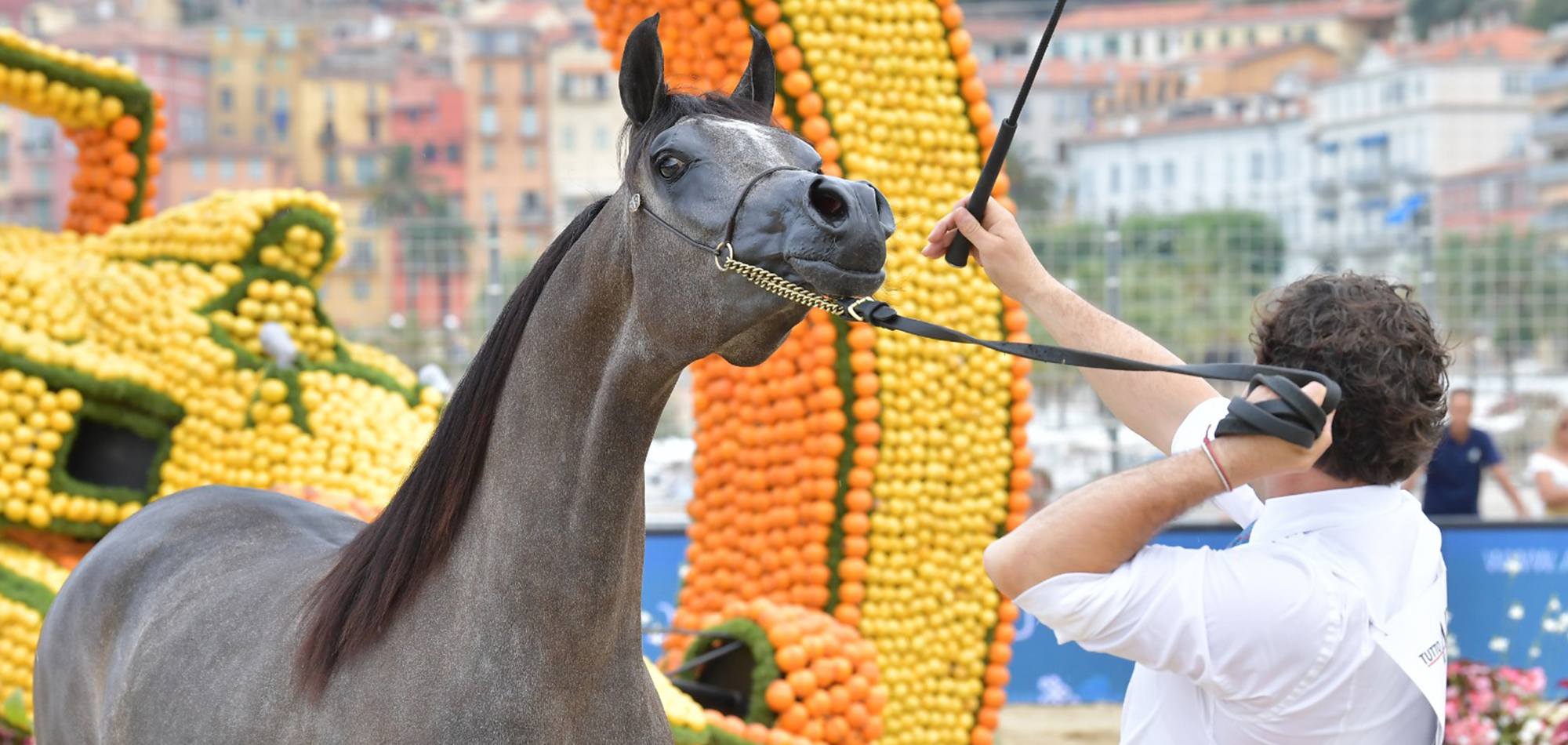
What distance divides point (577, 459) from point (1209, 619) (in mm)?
897

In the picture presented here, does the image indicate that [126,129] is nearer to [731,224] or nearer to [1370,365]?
[731,224]

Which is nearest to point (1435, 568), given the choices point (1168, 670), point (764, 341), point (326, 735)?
point (1168, 670)

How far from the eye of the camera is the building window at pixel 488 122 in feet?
210

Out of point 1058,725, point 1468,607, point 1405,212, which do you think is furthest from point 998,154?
point 1405,212

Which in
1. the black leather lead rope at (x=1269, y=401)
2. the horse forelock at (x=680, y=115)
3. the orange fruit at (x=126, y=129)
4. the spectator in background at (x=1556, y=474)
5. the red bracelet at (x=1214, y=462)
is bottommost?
the spectator in background at (x=1556, y=474)

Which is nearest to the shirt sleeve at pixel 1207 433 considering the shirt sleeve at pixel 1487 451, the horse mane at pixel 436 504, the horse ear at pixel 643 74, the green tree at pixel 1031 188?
the horse mane at pixel 436 504

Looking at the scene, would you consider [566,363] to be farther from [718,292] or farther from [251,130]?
[251,130]

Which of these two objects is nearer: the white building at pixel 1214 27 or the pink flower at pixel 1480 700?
the pink flower at pixel 1480 700

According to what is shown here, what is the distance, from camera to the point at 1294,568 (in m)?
1.96

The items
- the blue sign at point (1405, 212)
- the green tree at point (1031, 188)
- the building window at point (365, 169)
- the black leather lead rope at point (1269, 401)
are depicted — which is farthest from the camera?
the building window at point (365, 169)

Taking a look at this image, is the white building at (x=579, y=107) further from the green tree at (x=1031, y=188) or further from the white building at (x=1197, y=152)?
the white building at (x=1197, y=152)

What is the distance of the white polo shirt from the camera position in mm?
1901

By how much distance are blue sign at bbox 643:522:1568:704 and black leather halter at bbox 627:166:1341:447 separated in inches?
194

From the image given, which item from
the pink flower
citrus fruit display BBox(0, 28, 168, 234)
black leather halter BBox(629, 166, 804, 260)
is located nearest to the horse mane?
black leather halter BBox(629, 166, 804, 260)
